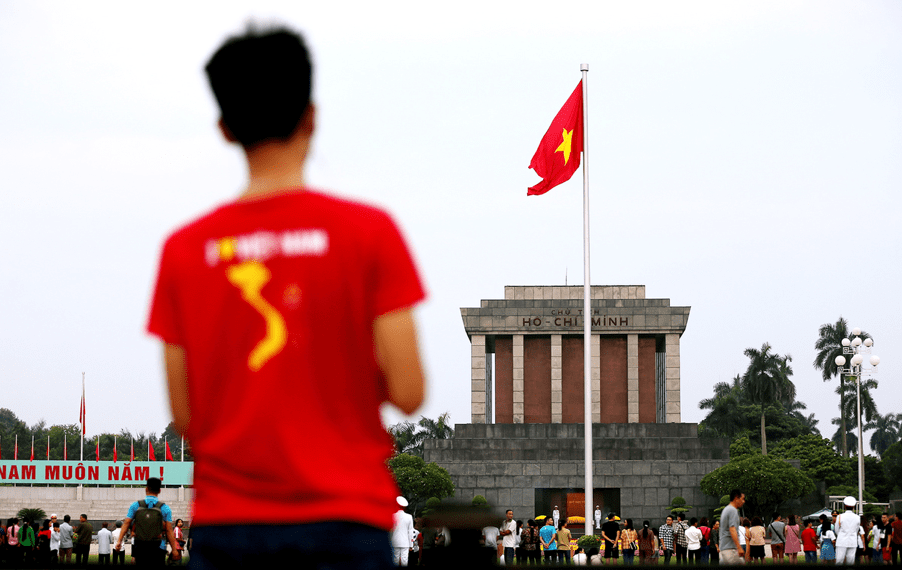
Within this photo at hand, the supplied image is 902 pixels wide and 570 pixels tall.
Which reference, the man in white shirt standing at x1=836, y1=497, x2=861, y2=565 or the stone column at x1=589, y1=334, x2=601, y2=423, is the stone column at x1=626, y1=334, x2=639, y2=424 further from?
the man in white shirt standing at x1=836, y1=497, x2=861, y2=565

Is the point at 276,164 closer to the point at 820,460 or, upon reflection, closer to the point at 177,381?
the point at 177,381

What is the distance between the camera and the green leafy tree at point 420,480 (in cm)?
3350

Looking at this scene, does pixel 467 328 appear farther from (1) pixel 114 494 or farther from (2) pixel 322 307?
(2) pixel 322 307

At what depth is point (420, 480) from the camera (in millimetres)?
33469

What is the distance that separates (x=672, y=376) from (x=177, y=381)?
136 feet

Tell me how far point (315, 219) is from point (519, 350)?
4136 centimetres

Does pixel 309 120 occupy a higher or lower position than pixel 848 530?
higher

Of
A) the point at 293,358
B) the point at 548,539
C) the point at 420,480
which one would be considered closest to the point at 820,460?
the point at 420,480

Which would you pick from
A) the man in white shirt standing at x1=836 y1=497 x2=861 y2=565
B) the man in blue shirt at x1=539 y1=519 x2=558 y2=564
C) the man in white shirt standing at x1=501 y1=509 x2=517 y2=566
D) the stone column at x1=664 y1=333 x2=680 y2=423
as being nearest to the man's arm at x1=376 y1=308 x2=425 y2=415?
the man in white shirt standing at x1=836 y1=497 x2=861 y2=565

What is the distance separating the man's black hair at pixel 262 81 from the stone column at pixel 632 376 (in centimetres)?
4142

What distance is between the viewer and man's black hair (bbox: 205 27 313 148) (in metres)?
1.91

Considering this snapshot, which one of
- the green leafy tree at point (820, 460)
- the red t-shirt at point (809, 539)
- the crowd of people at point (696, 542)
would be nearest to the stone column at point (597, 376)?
the crowd of people at point (696, 542)

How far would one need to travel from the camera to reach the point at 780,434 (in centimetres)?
8206

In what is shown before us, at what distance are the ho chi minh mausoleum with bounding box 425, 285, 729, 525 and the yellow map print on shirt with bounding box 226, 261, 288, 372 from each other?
3497 cm
